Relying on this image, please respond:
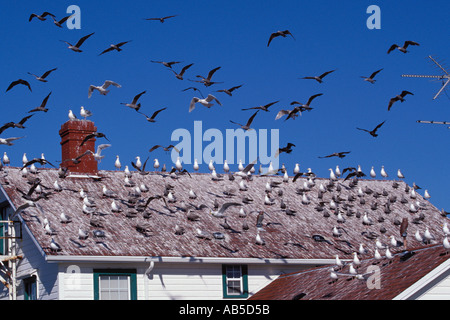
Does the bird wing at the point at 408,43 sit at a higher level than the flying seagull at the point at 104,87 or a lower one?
higher

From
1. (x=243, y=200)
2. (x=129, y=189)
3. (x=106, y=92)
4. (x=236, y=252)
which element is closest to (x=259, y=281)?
(x=236, y=252)

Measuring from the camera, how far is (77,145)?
3512 cm

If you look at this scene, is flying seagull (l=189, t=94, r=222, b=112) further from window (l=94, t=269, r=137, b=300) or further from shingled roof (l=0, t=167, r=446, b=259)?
window (l=94, t=269, r=137, b=300)

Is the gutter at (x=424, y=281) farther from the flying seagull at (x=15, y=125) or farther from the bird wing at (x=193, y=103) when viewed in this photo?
the flying seagull at (x=15, y=125)

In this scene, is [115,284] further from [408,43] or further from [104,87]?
[408,43]

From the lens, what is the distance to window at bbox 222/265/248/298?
31230 millimetres

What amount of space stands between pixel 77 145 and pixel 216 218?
5.77 metres

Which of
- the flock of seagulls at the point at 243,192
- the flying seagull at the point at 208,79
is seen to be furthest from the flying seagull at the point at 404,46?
the flying seagull at the point at 208,79

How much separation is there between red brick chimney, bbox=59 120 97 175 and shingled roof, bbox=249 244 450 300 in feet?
26.7

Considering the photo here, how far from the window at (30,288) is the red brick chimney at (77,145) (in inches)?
180

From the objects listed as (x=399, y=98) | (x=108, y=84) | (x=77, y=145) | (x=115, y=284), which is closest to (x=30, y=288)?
(x=115, y=284)

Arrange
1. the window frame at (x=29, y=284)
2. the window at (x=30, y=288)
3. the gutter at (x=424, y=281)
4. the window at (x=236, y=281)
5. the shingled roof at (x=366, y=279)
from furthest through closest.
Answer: the window at (x=236, y=281) → the window at (x=30, y=288) → the window frame at (x=29, y=284) → the shingled roof at (x=366, y=279) → the gutter at (x=424, y=281)

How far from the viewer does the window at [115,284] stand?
2911cm

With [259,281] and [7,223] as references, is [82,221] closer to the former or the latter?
[7,223]
